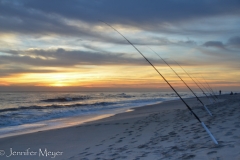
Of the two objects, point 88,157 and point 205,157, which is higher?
point 205,157

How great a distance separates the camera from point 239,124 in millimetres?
5789

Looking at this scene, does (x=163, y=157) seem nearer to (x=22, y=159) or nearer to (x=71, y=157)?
(x=71, y=157)

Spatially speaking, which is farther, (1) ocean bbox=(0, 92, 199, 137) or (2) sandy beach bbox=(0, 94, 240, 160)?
(1) ocean bbox=(0, 92, 199, 137)

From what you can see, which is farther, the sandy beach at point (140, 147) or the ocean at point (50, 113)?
the ocean at point (50, 113)

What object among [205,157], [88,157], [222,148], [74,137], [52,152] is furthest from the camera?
[74,137]

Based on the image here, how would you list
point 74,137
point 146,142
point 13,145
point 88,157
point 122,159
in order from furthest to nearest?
point 74,137 < point 13,145 < point 146,142 < point 88,157 < point 122,159

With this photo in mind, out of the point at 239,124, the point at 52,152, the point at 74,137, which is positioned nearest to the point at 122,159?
the point at 52,152

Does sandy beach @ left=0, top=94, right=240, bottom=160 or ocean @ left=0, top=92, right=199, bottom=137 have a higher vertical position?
sandy beach @ left=0, top=94, right=240, bottom=160

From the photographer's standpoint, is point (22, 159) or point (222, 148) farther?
point (22, 159)

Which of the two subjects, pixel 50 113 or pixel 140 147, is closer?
pixel 140 147

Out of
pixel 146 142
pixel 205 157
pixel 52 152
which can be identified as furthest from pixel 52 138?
pixel 205 157

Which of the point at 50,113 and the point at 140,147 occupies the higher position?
the point at 140,147

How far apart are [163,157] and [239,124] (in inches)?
107

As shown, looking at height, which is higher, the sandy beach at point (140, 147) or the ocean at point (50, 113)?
the sandy beach at point (140, 147)
